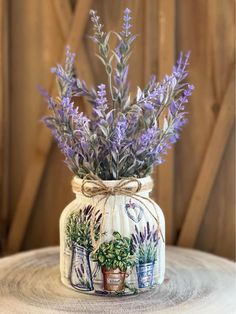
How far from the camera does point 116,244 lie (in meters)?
1.03

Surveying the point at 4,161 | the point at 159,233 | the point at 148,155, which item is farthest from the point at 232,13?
the point at 4,161

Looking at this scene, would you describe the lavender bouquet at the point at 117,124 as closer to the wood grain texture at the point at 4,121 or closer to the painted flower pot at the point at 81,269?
the painted flower pot at the point at 81,269

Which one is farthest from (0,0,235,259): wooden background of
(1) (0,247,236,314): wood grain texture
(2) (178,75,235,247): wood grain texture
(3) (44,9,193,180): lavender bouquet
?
(3) (44,9,193,180): lavender bouquet

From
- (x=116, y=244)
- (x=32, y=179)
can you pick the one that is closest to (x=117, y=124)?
(x=116, y=244)

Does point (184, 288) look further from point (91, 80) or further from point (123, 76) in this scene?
point (91, 80)

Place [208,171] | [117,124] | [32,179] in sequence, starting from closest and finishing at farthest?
1. [117,124]
2. [208,171]
3. [32,179]

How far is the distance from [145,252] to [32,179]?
63cm

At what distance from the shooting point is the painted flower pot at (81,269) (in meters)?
1.06

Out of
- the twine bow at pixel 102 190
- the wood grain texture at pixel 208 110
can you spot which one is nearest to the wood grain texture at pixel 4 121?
the wood grain texture at pixel 208 110

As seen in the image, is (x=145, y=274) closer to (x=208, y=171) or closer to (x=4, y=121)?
(x=208, y=171)

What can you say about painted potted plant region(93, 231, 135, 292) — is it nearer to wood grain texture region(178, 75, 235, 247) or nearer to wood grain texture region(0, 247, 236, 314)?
wood grain texture region(0, 247, 236, 314)

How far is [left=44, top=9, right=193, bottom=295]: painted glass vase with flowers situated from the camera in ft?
3.41

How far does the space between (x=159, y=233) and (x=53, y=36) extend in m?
→ 0.76

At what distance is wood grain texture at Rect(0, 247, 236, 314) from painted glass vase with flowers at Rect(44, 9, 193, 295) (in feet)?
0.11
